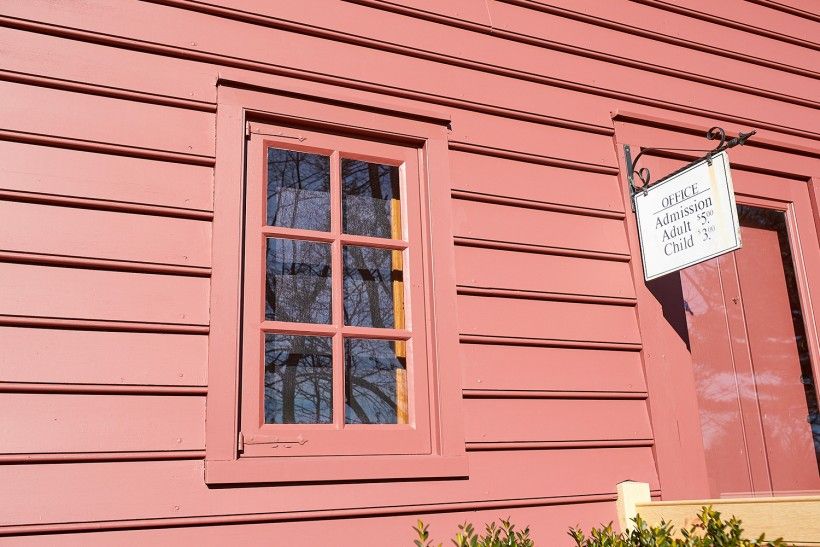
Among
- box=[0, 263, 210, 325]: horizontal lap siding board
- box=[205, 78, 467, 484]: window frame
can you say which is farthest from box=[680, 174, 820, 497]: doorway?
box=[0, 263, 210, 325]: horizontal lap siding board

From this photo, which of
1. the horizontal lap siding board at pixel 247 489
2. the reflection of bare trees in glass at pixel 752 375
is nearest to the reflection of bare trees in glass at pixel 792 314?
the reflection of bare trees in glass at pixel 752 375

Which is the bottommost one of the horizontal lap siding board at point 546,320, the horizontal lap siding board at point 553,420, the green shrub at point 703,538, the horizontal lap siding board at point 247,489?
the green shrub at point 703,538

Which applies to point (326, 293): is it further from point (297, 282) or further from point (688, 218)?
point (688, 218)

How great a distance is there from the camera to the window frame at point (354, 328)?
2.99 meters

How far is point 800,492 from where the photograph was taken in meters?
4.10

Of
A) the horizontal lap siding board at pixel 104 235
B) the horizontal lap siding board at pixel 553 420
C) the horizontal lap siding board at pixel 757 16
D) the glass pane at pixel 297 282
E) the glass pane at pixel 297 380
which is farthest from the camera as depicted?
the horizontal lap siding board at pixel 757 16

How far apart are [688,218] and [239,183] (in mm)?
1980

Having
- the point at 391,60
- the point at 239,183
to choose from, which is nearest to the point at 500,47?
the point at 391,60

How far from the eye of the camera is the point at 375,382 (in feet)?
11.0

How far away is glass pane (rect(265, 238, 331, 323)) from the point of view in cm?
329

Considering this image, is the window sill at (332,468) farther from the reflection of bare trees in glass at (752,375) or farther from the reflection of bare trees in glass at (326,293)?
the reflection of bare trees in glass at (752,375)

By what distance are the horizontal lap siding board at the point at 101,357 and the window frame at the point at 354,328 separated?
99mm

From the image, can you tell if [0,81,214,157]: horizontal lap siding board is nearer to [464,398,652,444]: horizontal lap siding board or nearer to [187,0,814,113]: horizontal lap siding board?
[187,0,814,113]: horizontal lap siding board

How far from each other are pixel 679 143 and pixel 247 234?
8.03ft
